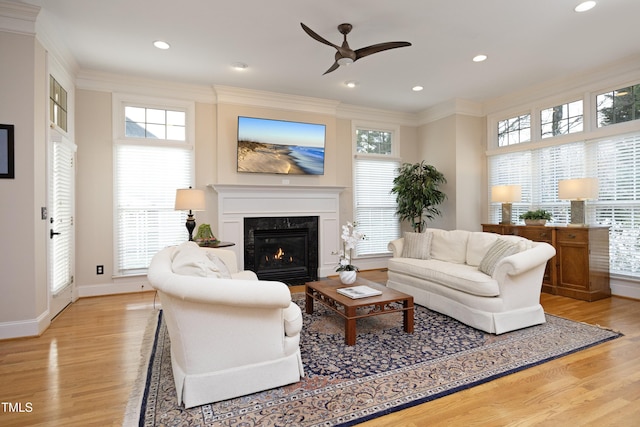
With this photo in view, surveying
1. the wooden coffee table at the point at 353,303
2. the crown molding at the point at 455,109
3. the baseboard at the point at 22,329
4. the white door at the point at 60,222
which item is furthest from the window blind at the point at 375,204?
the baseboard at the point at 22,329

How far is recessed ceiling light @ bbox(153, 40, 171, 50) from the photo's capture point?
3.61 m

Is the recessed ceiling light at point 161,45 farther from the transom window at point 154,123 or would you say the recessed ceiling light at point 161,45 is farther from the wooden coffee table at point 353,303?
the wooden coffee table at point 353,303

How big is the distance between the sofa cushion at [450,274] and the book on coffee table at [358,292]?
0.86 metres

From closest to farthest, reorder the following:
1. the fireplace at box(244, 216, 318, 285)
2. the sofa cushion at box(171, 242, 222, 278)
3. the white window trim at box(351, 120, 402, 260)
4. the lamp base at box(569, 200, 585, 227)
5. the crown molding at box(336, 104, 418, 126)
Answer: the sofa cushion at box(171, 242, 222, 278), the lamp base at box(569, 200, 585, 227), the fireplace at box(244, 216, 318, 285), the crown molding at box(336, 104, 418, 126), the white window trim at box(351, 120, 402, 260)

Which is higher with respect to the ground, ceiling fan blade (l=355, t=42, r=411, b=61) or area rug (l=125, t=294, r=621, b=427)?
ceiling fan blade (l=355, t=42, r=411, b=61)

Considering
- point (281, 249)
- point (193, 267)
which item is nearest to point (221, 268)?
point (193, 267)

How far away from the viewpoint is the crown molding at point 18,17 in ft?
9.64

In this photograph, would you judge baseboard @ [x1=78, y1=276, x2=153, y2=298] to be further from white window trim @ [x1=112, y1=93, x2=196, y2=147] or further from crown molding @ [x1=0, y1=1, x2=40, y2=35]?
crown molding @ [x1=0, y1=1, x2=40, y2=35]

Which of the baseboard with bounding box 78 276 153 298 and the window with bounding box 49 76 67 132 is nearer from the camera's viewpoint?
the window with bounding box 49 76 67 132

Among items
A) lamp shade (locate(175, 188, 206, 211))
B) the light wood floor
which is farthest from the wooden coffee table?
lamp shade (locate(175, 188, 206, 211))

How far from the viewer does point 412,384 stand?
218 cm

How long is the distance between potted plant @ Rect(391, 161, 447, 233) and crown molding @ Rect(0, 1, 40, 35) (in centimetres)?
509

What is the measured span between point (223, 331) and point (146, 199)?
3.46 metres

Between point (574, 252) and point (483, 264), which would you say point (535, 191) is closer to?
point (574, 252)
